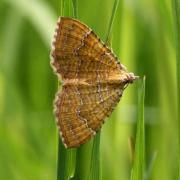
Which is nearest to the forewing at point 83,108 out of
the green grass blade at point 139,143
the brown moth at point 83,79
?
the brown moth at point 83,79

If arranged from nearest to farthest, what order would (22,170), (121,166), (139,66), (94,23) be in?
(22,170) → (121,166) → (94,23) → (139,66)

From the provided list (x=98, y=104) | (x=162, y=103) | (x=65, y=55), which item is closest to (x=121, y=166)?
(x=162, y=103)

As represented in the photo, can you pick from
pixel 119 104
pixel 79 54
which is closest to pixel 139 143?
pixel 79 54

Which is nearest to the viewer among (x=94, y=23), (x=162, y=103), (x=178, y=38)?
(x=178, y=38)

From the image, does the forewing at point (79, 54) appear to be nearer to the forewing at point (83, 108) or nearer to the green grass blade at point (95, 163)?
the forewing at point (83, 108)

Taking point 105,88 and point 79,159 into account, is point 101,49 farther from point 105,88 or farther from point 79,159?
point 79,159

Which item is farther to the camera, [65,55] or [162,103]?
[162,103]

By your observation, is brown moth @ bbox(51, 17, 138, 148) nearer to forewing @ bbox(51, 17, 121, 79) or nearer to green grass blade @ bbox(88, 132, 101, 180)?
forewing @ bbox(51, 17, 121, 79)

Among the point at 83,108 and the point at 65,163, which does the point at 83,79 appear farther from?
the point at 65,163
